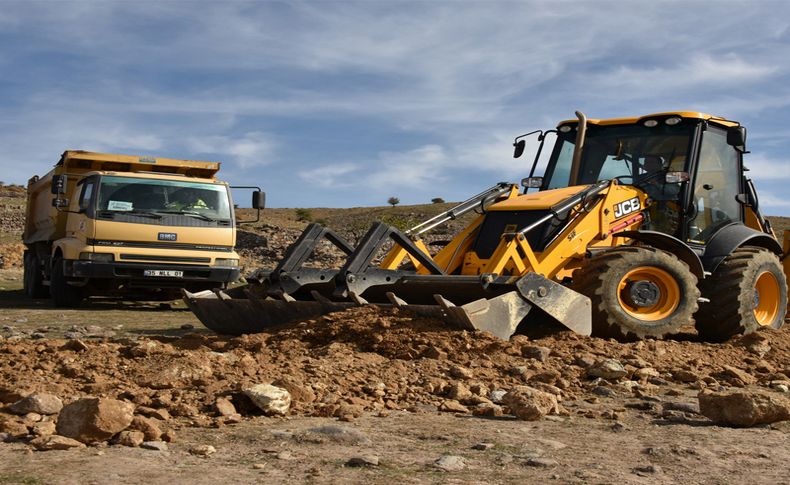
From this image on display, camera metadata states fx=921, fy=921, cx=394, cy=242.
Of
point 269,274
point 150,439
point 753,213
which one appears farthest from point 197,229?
point 150,439

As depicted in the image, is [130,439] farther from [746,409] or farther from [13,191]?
[13,191]

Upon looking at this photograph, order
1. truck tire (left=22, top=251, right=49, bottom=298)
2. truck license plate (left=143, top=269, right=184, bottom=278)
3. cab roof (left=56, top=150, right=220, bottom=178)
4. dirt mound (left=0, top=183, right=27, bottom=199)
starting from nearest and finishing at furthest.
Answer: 1. truck license plate (left=143, top=269, right=184, bottom=278)
2. cab roof (left=56, top=150, right=220, bottom=178)
3. truck tire (left=22, top=251, right=49, bottom=298)
4. dirt mound (left=0, top=183, right=27, bottom=199)

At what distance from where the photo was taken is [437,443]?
527 cm

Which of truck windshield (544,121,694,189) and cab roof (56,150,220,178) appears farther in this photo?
cab roof (56,150,220,178)

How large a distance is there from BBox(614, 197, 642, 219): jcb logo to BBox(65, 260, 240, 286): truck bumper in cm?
710

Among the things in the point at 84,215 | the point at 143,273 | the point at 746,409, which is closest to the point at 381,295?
the point at 746,409

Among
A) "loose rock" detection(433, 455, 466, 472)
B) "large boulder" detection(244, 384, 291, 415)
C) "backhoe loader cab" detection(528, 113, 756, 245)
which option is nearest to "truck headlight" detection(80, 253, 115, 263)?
"backhoe loader cab" detection(528, 113, 756, 245)

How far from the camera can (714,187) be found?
35.6 ft

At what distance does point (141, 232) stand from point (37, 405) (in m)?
9.03

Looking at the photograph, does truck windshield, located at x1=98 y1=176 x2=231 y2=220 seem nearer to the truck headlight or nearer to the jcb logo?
the truck headlight

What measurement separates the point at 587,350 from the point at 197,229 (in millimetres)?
8292

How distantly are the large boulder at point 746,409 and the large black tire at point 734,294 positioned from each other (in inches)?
163

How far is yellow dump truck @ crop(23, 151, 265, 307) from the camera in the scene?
14297 millimetres

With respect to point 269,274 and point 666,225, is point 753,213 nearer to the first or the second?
point 666,225
